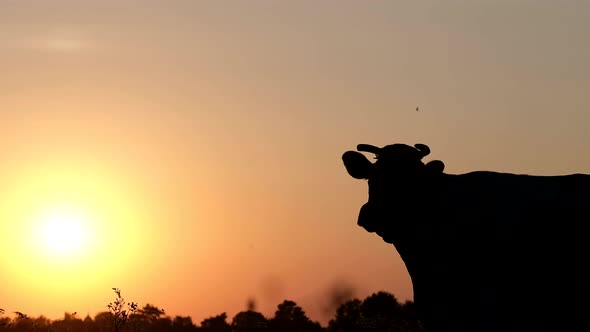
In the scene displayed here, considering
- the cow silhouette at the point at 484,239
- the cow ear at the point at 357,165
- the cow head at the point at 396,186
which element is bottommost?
the cow silhouette at the point at 484,239

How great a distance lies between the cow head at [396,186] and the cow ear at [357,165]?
0.19 meters

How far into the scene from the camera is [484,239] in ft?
70.3

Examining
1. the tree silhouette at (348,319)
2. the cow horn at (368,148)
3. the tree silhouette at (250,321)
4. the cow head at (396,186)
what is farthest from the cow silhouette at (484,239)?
the tree silhouette at (250,321)

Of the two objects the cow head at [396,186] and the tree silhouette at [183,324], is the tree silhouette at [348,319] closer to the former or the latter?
the tree silhouette at [183,324]

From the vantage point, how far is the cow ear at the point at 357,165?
22719 mm

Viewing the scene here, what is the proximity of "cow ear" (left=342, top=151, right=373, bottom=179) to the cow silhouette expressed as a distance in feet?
0.21

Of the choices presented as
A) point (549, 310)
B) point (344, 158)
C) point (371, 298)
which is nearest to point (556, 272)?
point (549, 310)

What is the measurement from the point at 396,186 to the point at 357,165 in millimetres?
957

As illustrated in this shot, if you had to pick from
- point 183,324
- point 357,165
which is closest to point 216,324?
point 183,324

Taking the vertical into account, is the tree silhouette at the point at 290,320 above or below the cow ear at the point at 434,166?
above

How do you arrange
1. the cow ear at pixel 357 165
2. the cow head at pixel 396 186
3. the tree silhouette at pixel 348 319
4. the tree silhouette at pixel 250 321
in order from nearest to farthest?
the cow head at pixel 396 186
the cow ear at pixel 357 165
the tree silhouette at pixel 348 319
the tree silhouette at pixel 250 321

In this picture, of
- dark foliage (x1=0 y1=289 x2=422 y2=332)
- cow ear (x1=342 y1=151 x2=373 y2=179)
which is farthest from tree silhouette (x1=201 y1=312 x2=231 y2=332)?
cow ear (x1=342 y1=151 x2=373 y2=179)

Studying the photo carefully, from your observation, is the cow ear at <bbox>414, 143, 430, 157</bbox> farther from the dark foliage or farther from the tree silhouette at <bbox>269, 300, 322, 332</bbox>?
the tree silhouette at <bbox>269, 300, 322, 332</bbox>

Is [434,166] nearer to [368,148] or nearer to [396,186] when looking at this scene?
[396,186]
